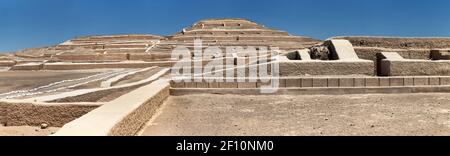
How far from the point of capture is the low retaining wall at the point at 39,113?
25.6 feet

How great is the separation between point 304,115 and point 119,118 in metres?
3.33

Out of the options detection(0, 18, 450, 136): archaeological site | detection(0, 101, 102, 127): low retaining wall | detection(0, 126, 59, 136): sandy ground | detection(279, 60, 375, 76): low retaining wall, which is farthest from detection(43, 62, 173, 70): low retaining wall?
detection(0, 126, 59, 136): sandy ground

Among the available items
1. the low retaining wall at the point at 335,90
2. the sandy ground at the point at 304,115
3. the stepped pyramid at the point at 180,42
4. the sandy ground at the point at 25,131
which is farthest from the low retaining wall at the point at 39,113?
the stepped pyramid at the point at 180,42

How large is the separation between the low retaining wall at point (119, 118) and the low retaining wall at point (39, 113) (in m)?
1.06

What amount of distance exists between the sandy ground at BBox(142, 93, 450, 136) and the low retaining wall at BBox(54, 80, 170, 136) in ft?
0.73

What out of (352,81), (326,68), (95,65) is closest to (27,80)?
(95,65)

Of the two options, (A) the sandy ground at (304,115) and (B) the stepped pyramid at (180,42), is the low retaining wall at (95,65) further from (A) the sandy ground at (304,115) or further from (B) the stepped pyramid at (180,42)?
(A) the sandy ground at (304,115)

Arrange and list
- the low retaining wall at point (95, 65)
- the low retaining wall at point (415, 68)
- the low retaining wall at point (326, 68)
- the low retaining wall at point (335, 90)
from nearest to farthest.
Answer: the low retaining wall at point (335, 90) < the low retaining wall at point (326, 68) < the low retaining wall at point (415, 68) < the low retaining wall at point (95, 65)

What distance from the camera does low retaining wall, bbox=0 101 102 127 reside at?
25.6 ft

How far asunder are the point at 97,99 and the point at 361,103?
5.30 meters

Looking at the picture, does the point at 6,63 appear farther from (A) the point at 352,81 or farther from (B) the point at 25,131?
(A) the point at 352,81

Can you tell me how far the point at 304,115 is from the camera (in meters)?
7.37

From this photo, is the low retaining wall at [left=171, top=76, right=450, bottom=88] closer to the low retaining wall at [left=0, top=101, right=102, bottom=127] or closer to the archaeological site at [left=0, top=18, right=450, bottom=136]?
the archaeological site at [left=0, top=18, right=450, bottom=136]
